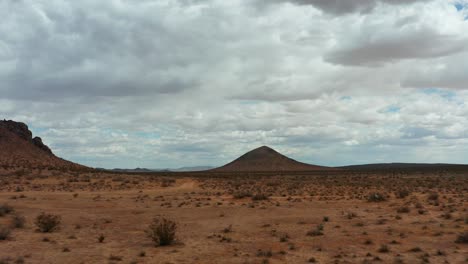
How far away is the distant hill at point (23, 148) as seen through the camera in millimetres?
90188

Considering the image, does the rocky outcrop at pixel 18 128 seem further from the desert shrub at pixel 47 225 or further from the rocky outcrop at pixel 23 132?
the desert shrub at pixel 47 225

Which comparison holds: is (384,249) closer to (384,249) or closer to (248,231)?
(384,249)

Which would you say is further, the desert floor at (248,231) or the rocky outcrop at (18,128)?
the rocky outcrop at (18,128)

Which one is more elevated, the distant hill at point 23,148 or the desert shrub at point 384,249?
the distant hill at point 23,148

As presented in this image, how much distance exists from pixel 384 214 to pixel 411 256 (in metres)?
11.6

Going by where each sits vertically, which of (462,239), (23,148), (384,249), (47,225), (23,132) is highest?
(23,132)

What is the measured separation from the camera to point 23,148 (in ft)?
330

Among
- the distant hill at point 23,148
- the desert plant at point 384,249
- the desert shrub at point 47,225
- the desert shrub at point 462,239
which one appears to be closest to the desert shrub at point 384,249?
the desert plant at point 384,249

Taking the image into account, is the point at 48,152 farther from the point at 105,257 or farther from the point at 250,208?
the point at 105,257

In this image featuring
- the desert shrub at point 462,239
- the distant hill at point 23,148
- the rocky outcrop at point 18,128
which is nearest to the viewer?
the desert shrub at point 462,239

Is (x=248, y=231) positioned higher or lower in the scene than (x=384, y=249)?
higher

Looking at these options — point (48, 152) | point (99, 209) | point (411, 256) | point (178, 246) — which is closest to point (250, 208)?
point (99, 209)

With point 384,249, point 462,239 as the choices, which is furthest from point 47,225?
point 462,239

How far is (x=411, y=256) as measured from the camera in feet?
48.6
